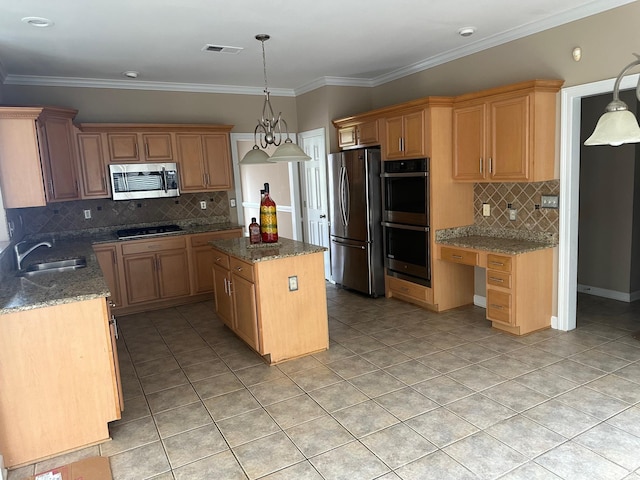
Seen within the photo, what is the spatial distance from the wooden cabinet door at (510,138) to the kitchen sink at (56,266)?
3568 millimetres

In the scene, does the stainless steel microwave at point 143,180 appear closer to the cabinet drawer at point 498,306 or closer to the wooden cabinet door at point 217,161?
the wooden cabinet door at point 217,161

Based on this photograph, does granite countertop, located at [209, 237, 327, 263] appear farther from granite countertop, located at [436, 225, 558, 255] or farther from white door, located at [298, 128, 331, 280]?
Result: white door, located at [298, 128, 331, 280]

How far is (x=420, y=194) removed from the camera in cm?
458

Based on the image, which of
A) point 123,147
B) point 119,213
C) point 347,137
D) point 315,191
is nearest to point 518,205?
point 347,137

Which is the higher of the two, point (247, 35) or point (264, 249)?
point (247, 35)

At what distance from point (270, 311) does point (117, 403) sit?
125 centimetres

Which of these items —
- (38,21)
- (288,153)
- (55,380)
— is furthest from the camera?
(288,153)

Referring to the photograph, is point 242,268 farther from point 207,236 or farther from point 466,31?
point 466,31

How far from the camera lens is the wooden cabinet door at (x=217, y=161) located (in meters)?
5.58

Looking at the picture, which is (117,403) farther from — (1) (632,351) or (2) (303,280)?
(1) (632,351)

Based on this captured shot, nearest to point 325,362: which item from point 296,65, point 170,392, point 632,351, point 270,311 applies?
point 270,311

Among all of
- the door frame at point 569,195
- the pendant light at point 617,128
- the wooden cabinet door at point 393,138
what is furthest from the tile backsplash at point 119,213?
the pendant light at point 617,128

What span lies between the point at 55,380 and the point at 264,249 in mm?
1770

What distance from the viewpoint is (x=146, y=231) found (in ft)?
17.4
